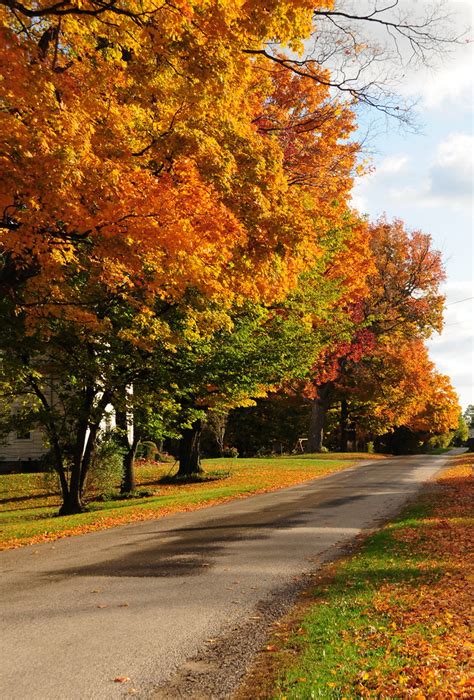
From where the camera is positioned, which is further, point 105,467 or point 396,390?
point 396,390

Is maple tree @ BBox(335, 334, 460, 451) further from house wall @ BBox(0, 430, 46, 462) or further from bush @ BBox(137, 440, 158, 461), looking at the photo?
house wall @ BBox(0, 430, 46, 462)

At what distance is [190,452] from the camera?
2702 cm

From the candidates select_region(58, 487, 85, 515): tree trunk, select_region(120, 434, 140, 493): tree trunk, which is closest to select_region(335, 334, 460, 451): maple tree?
select_region(120, 434, 140, 493): tree trunk

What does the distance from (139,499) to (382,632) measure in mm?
15806

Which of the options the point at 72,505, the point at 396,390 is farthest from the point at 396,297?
the point at 72,505

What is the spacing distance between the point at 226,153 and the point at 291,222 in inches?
68.0

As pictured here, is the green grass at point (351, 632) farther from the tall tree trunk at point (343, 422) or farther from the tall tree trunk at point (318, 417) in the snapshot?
the tall tree trunk at point (343, 422)

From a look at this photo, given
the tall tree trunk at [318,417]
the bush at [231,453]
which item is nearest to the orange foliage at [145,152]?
the bush at [231,453]

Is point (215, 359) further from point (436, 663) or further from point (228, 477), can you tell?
point (436, 663)

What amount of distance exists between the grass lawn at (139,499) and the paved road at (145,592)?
4.36 ft

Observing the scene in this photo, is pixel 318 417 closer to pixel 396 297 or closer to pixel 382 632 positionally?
pixel 396 297

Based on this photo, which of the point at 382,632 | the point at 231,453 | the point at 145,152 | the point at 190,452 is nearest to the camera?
the point at 382,632

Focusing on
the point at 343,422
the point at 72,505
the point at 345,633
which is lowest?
the point at 345,633

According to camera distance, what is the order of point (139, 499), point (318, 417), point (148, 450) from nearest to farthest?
point (139, 499) → point (148, 450) → point (318, 417)
